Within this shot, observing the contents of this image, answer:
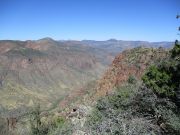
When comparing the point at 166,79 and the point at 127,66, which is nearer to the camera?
the point at 166,79

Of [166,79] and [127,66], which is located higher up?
[166,79]

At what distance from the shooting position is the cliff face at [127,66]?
65.2m

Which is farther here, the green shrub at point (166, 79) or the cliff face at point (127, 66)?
the cliff face at point (127, 66)

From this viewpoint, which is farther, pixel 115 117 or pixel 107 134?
pixel 115 117

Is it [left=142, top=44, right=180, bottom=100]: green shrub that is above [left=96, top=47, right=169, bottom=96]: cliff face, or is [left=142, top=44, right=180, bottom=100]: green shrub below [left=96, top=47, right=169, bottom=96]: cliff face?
above

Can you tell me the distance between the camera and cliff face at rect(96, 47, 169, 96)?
65.2 meters

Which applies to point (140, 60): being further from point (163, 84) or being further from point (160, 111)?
point (160, 111)

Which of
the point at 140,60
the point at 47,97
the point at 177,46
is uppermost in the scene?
the point at 177,46

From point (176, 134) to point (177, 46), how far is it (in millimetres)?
12004

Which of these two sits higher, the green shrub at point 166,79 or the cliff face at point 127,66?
the green shrub at point 166,79

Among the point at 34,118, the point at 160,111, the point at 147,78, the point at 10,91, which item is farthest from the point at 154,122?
the point at 10,91

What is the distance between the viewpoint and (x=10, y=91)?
629 feet

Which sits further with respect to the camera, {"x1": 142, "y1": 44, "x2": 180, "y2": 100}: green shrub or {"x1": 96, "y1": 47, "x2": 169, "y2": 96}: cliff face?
{"x1": 96, "y1": 47, "x2": 169, "y2": 96}: cliff face

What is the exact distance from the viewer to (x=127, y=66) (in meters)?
70.1
